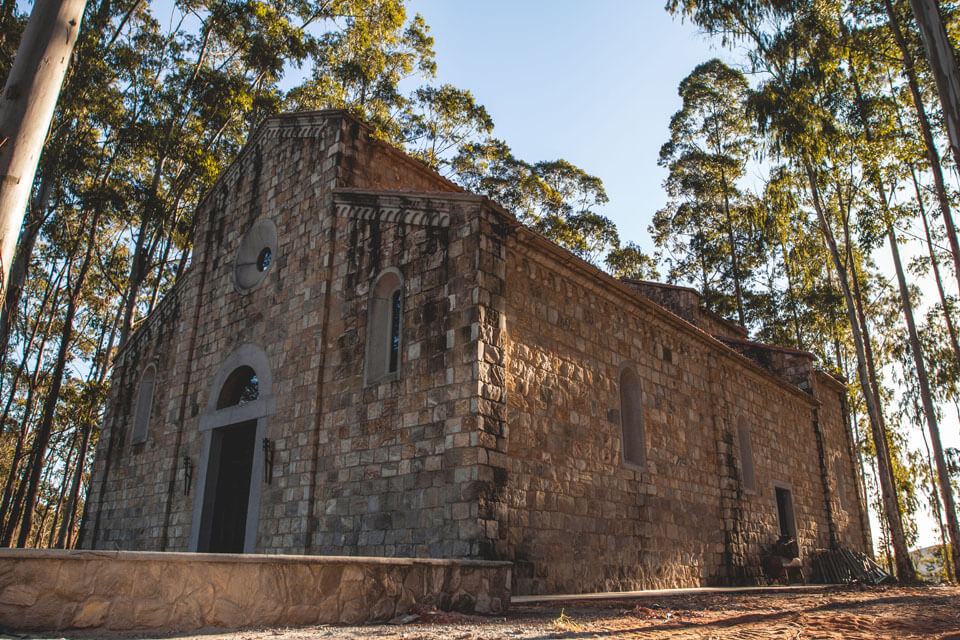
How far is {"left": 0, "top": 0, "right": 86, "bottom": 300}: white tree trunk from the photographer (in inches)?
219

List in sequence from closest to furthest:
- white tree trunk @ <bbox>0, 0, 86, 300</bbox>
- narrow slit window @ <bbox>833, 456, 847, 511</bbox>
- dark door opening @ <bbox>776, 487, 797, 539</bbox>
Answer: white tree trunk @ <bbox>0, 0, 86, 300</bbox>
dark door opening @ <bbox>776, 487, 797, 539</bbox>
narrow slit window @ <bbox>833, 456, 847, 511</bbox>

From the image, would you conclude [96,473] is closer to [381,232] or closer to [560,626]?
[381,232]

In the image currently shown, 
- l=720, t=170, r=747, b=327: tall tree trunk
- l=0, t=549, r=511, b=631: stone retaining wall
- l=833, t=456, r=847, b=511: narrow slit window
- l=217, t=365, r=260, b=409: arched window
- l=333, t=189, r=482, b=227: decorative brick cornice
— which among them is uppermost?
l=720, t=170, r=747, b=327: tall tree trunk

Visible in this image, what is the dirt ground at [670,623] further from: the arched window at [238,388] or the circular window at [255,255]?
the circular window at [255,255]

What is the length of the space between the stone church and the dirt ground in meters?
1.40

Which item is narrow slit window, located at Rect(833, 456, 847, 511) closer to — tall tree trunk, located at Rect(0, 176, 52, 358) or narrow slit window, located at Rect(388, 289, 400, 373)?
narrow slit window, located at Rect(388, 289, 400, 373)

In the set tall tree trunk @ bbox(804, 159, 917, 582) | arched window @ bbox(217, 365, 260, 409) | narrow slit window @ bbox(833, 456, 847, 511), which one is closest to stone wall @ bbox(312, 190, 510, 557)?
arched window @ bbox(217, 365, 260, 409)

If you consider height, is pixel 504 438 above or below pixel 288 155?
below

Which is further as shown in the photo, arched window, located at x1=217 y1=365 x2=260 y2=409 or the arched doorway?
arched window, located at x1=217 y1=365 x2=260 y2=409

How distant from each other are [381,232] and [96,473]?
9.85 m

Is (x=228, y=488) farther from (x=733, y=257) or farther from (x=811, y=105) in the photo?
(x=733, y=257)

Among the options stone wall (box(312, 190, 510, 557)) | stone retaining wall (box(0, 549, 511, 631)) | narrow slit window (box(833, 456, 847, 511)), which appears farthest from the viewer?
narrow slit window (box(833, 456, 847, 511))

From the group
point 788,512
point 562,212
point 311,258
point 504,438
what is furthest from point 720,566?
point 562,212

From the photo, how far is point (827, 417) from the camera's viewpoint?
2122 cm
